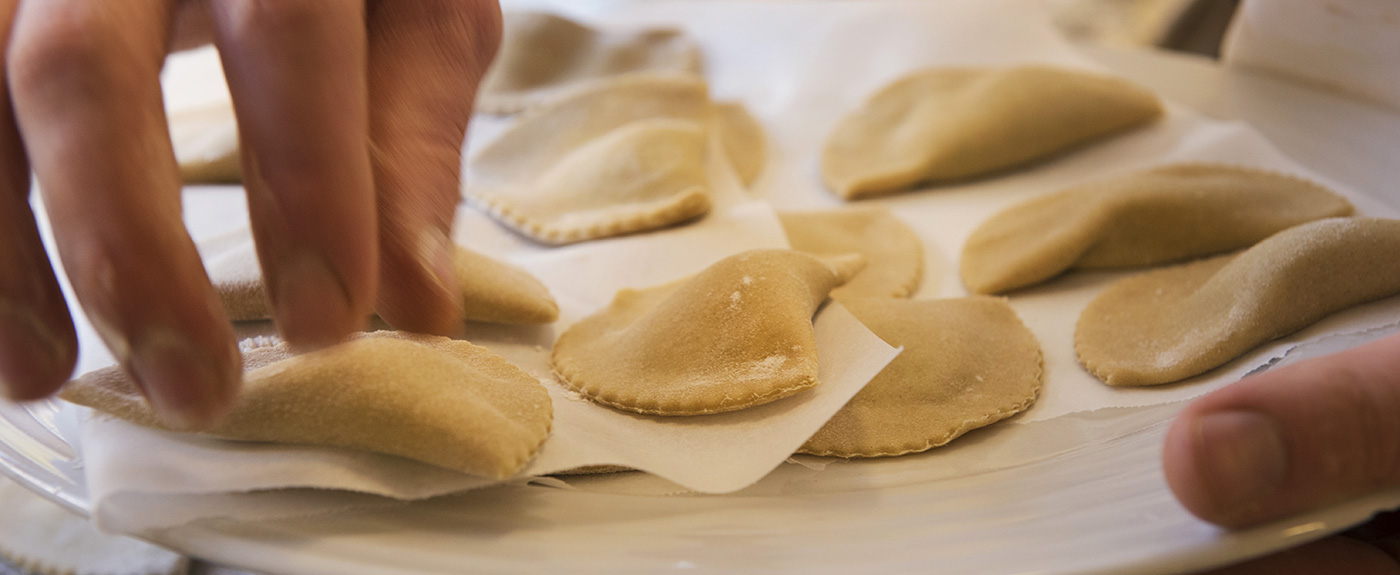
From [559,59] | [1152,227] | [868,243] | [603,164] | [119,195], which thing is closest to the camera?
[119,195]

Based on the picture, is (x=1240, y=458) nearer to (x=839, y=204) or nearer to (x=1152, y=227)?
(x=1152, y=227)

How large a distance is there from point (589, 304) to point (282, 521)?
425 mm

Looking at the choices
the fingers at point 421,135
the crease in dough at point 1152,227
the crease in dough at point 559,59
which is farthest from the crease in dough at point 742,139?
the fingers at point 421,135

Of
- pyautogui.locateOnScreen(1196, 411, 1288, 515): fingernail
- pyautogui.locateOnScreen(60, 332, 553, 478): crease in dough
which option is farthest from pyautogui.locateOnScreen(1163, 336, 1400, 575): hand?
pyautogui.locateOnScreen(60, 332, 553, 478): crease in dough

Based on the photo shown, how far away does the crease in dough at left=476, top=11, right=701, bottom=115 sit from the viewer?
1562mm

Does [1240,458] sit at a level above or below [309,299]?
below

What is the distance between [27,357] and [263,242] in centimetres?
15

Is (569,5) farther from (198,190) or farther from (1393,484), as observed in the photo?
(1393,484)

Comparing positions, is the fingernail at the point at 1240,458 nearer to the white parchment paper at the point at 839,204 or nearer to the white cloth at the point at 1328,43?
the white parchment paper at the point at 839,204

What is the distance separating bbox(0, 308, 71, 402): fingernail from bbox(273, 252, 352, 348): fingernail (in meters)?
0.14

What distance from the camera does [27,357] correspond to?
1.60 feet

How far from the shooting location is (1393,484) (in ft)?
1.79

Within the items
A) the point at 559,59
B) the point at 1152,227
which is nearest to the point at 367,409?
the point at 1152,227

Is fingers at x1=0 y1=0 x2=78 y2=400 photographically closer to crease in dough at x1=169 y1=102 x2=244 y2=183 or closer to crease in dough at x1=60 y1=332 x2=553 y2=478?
crease in dough at x1=60 y1=332 x2=553 y2=478
